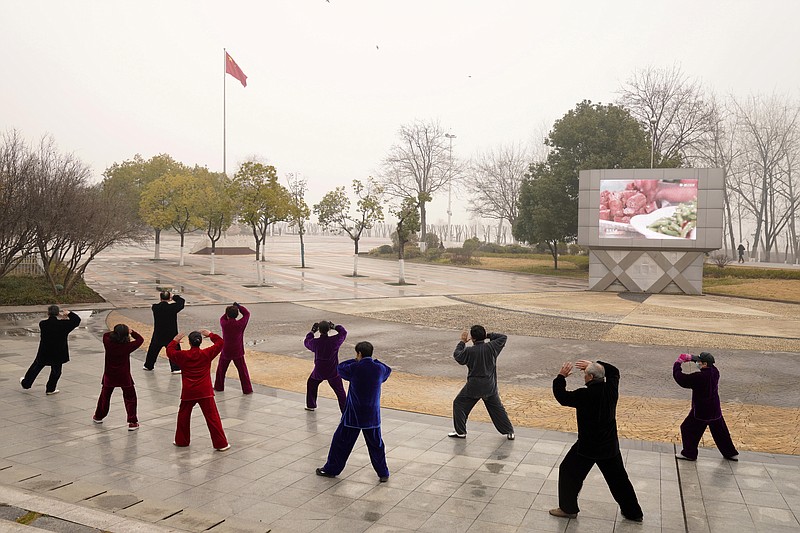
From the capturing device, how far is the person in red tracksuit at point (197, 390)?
7879mm

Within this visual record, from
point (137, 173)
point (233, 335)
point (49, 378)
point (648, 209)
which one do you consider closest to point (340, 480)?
point (233, 335)

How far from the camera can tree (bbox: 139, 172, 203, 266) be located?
146ft

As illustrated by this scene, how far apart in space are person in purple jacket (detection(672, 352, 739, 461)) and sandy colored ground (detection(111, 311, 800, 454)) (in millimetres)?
1003

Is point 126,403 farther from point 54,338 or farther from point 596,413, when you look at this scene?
point 596,413

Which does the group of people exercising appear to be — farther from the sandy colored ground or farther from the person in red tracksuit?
the sandy colored ground

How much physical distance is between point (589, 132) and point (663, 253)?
16584mm

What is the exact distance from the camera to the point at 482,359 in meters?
8.28

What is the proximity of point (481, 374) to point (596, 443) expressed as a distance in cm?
251

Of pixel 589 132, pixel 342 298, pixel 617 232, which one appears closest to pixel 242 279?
pixel 342 298

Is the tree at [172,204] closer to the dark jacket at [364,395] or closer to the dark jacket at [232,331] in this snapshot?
the dark jacket at [232,331]

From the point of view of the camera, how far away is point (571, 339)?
57.1ft

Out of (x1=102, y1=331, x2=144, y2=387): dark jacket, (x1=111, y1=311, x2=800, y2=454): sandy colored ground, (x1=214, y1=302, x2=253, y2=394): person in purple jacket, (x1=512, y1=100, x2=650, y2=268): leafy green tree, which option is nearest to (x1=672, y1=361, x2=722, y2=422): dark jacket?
(x1=111, y1=311, x2=800, y2=454): sandy colored ground

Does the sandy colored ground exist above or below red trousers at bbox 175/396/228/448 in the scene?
below

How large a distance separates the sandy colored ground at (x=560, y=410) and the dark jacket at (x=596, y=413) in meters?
3.36
